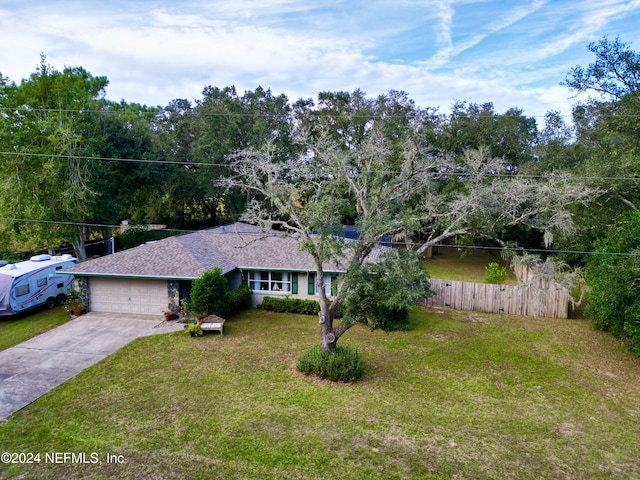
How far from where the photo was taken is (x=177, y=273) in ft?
55.8

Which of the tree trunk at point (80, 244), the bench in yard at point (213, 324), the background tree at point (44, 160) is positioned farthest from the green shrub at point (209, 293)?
the tree trunk at point (80, 244)

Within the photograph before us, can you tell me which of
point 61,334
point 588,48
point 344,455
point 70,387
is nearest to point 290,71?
point 588,48

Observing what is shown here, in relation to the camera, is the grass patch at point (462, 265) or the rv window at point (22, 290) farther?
the grass patch at point (462, 265)

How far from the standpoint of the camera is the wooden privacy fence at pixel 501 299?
60.6 ft

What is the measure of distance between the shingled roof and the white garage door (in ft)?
2.47

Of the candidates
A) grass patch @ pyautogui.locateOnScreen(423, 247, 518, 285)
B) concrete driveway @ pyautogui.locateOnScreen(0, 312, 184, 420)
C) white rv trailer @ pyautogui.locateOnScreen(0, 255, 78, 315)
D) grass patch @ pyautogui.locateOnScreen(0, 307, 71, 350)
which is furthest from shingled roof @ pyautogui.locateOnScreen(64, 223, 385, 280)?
grass patch @ pyautogui.locateOnScreen(423, 247, 518, 285)

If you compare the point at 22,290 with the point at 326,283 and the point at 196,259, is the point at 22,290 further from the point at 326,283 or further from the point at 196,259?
the point at 326,283

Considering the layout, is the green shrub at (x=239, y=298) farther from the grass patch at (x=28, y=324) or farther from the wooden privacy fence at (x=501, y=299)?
the wooden privacy fence at (x=501, y=299)

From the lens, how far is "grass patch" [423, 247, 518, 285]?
25881 millimetres

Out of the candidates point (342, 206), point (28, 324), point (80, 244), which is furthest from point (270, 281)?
point (80, 244)

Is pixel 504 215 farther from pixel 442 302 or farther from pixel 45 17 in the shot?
pixel 45 17

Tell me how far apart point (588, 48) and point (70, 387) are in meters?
22.9

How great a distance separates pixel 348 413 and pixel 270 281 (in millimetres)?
10169

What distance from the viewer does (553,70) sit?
1752 cm
